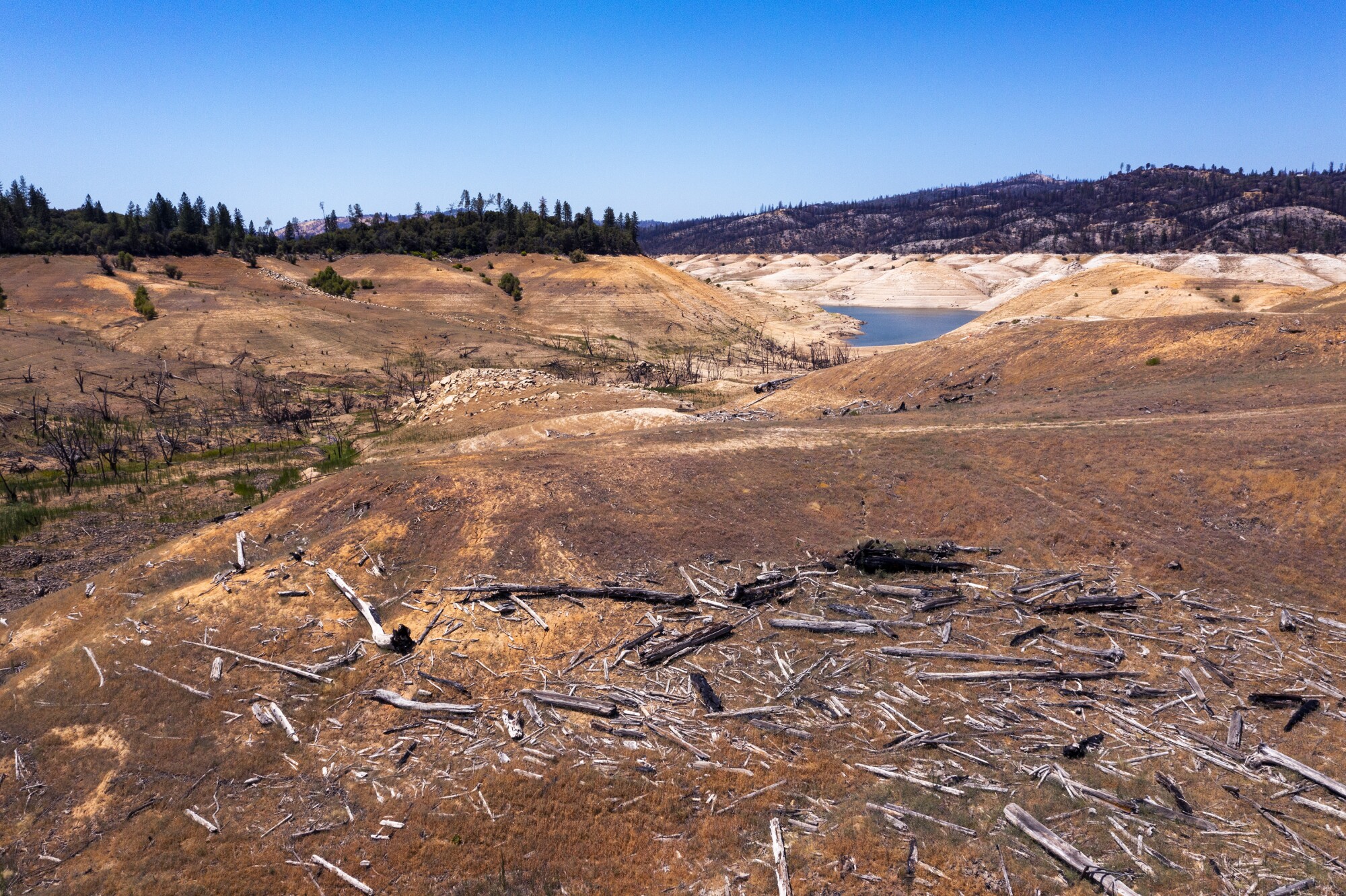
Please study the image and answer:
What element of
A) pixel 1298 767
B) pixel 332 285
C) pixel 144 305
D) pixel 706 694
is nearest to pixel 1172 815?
pixel 1298 767

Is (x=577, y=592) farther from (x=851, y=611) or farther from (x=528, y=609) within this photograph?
(x=851, y=611)

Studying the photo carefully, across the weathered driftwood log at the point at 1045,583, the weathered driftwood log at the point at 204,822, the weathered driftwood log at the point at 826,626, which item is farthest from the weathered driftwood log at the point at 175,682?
the weathered driftwood log at the point at 1045,583

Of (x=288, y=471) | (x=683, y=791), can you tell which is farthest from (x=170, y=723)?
(x=288, y=471)

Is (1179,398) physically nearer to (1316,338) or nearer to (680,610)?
(1316,338)

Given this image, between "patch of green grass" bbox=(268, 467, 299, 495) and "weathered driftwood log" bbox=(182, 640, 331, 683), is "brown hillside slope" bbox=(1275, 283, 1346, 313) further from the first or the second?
"patch of green grass" bbox=(268, 467, 299, 495)

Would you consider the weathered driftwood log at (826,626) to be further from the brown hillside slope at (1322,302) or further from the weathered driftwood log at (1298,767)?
the brown hillside slope at (1322,302)
